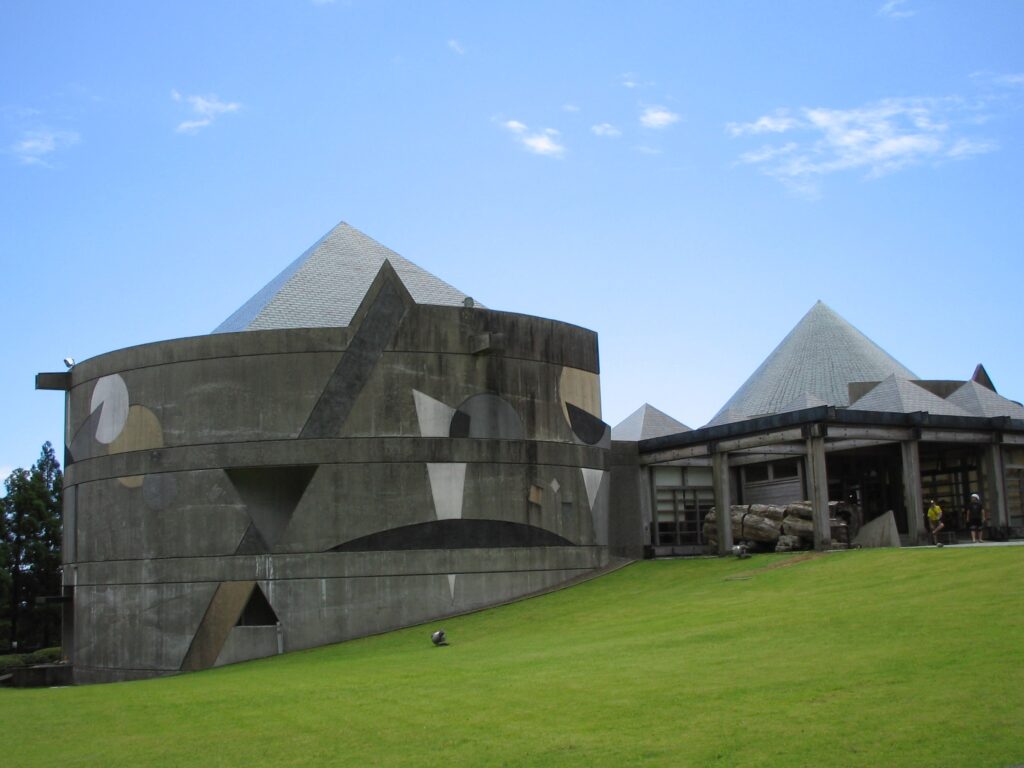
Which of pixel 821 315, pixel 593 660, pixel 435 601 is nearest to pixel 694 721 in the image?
pixel 593 660

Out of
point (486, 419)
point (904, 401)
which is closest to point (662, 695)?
point (486, 419)

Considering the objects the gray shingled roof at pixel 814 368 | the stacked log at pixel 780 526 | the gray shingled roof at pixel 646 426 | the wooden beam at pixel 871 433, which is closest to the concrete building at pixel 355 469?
the wooden beam at pixel 871 433

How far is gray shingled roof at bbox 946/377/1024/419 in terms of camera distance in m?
33.3

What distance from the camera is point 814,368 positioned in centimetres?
4456

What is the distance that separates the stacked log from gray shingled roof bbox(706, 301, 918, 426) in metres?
10.3


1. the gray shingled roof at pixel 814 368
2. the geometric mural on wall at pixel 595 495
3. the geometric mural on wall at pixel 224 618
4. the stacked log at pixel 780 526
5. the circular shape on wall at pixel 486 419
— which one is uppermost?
the gray shingled roof at pixel 814 368

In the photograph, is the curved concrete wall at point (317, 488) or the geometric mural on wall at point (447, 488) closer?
the curved concrete wall at point (317, 488)

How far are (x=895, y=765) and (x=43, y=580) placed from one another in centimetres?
5706

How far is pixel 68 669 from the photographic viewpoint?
1272 inches

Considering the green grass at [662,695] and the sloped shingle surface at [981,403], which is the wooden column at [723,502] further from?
the sloped shingle surface at [981,403]

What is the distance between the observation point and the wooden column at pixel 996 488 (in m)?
31.0

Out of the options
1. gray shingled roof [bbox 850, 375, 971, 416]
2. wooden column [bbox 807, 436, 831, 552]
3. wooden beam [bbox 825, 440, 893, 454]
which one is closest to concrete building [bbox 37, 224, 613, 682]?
wooden column [bbox 807, 436, 831, 552]

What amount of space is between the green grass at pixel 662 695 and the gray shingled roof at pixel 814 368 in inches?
754

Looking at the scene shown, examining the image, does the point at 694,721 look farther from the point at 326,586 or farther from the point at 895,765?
the point at 326,586
